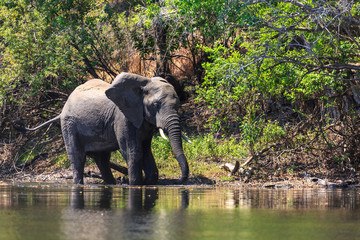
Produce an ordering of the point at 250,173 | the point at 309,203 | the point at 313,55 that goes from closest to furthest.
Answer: the point at 309,203, the point at 313,55, the point at 250,173

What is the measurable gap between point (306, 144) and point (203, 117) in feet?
22.8

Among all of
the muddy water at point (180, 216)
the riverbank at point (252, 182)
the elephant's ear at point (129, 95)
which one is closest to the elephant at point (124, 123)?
the elephant's ear at point (129, 95)

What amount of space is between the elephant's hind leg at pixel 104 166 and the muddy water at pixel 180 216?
458 centimetres

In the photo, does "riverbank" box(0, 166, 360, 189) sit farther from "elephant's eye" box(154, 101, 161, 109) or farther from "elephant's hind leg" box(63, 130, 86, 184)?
"elephant's eye" box(154, 101, 161, 109)

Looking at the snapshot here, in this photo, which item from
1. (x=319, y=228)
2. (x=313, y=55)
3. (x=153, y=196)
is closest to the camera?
(x=319, y=228)

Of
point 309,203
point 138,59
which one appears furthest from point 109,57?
point 309,203

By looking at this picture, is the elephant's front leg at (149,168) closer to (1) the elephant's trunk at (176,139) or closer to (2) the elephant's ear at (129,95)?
(2) the elephant's ear at (129,95)

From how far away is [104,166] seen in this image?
55.0 ft

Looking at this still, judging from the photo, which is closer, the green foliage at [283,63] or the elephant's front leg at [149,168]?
the green foliage at [283,63]

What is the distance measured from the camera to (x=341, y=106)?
15930mm

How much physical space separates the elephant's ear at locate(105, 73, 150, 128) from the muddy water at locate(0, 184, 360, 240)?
3538 mm

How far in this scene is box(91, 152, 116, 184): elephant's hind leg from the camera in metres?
16.7

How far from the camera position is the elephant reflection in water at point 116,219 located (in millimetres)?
6812

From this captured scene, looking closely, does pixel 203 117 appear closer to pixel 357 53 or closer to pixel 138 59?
pixel 138 59
